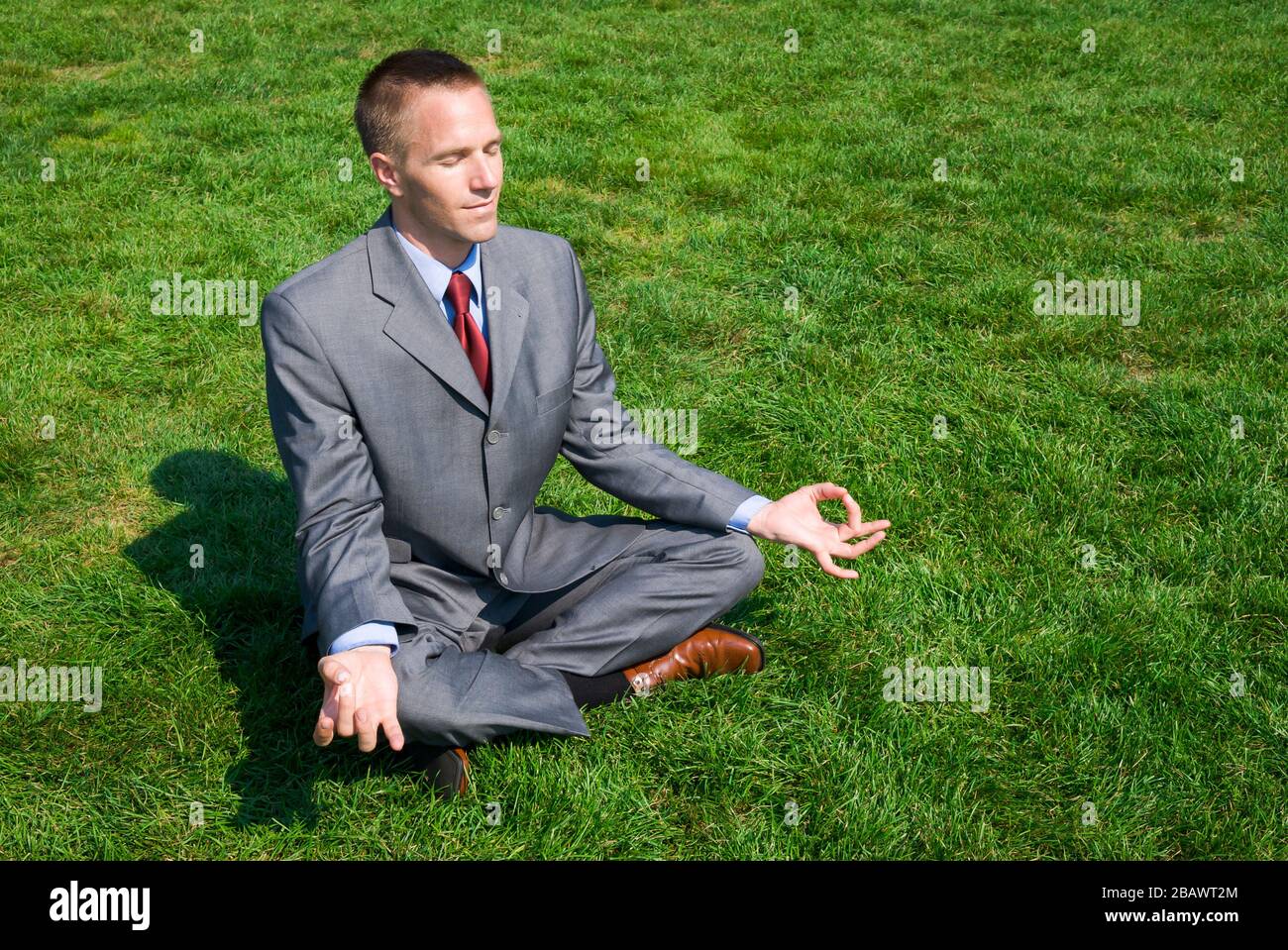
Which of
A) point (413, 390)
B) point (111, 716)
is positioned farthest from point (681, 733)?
point (111, 716)

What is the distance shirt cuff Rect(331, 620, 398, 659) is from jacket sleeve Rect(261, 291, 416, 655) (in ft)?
0.25

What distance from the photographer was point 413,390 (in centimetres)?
384

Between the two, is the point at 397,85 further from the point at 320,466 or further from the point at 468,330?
the point at 320,466

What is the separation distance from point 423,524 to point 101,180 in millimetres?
6014

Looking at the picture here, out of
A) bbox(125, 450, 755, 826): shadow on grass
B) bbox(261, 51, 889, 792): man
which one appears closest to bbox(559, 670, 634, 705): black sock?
bbox(261, 51, 889, 792): man

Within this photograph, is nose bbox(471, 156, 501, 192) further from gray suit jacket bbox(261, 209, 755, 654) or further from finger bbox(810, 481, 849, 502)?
finger bbox(810, 481, 849, 502)

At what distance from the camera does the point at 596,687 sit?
4207mm

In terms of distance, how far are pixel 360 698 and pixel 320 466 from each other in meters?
0.83

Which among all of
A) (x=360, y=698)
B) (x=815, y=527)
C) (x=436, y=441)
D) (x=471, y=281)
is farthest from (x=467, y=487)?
(x=815, y=527)

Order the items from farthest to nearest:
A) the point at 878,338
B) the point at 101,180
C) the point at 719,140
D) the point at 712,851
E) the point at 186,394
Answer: the point at 719,140
the point at 101,180
the point at 878,338
the point at 186,394
the point at 712,851

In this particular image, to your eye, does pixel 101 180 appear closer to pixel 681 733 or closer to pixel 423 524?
pixel 423 524

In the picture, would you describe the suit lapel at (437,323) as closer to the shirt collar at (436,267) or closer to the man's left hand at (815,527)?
the shirt collar at (436,267)

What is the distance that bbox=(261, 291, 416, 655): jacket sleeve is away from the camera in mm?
3646

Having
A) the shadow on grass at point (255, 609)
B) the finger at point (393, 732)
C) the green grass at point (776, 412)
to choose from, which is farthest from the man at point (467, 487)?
the shadow on grass at point (255, 609)
